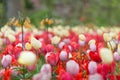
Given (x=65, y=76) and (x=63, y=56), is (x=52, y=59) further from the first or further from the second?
(x=65, y=76)

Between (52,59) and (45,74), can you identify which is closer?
(45,74)

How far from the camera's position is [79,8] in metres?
19.2

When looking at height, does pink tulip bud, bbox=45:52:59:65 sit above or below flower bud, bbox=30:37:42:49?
below

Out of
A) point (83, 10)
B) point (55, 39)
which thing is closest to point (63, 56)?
point (55, 39)

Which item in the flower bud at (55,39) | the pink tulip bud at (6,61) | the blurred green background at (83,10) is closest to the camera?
the pink tulip bud at (6,61)

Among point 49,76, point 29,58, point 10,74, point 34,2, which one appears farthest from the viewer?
point 34,2

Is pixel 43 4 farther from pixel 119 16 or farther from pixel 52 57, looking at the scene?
pixel 52 57

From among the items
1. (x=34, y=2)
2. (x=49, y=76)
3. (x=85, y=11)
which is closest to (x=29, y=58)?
(x=49, y=76)

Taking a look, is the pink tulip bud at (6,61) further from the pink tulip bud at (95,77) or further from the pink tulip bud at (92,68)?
the pink tulip bud at (95,77)

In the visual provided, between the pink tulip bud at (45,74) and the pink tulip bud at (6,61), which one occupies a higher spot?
the pink tulip bud at (6,61)

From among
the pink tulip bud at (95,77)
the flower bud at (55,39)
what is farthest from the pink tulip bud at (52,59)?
the flower bud at (55,39)

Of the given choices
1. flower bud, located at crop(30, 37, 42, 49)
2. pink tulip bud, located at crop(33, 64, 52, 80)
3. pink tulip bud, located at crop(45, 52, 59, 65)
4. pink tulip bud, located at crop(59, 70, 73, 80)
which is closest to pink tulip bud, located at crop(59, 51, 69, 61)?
pink tulip bud, located at crop(45, 52, 59, 65)

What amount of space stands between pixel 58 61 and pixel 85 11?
52.0ft

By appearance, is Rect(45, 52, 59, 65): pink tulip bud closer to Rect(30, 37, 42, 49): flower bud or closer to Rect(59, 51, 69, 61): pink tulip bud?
Rect(59, 51, 69, 61): pink tulip bud
